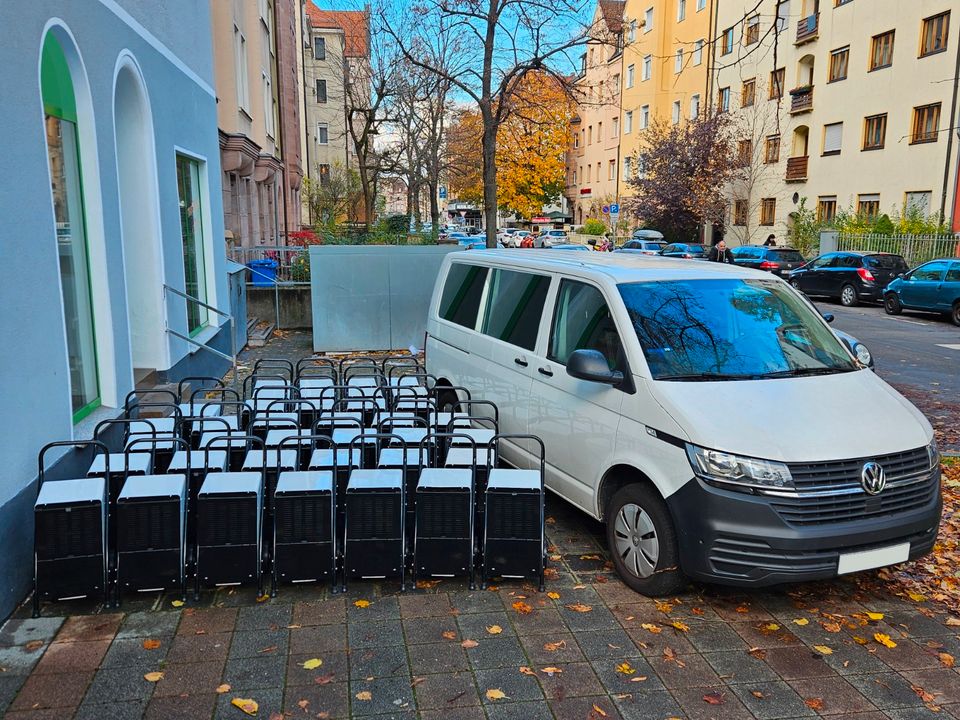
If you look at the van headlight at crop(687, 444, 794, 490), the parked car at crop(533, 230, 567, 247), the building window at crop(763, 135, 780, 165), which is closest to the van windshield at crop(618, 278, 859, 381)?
the van headlight at crop(687, 444, 794, 490)

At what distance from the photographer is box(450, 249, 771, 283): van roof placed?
220 inches

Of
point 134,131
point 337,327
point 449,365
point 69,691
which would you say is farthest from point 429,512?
point 337,327

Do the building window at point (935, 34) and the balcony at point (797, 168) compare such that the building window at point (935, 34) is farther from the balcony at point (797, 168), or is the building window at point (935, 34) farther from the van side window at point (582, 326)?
the van side window at point (582, 326)

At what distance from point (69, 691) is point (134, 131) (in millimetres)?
6298

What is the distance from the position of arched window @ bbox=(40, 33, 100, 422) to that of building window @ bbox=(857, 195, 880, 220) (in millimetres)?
28887

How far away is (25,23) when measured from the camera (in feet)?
16.3

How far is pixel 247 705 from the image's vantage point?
3.60 m

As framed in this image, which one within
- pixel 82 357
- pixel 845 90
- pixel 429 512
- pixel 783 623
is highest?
pixel 845 90

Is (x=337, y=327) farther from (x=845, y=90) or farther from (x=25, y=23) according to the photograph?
(x=845, y=90)

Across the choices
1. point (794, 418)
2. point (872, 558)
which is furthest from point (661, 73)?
point (872, 558)

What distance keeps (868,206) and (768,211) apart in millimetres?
7927

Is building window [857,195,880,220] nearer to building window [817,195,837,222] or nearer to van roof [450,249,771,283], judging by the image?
building window [817,195,837,222]

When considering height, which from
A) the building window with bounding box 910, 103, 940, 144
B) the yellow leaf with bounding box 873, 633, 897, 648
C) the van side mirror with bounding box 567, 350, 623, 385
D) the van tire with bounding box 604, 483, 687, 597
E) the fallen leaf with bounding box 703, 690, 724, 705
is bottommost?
the yellow leaf with bounding box 873, 633, 897, 648

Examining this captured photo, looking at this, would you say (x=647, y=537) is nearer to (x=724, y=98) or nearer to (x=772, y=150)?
(x=772, y=150)
